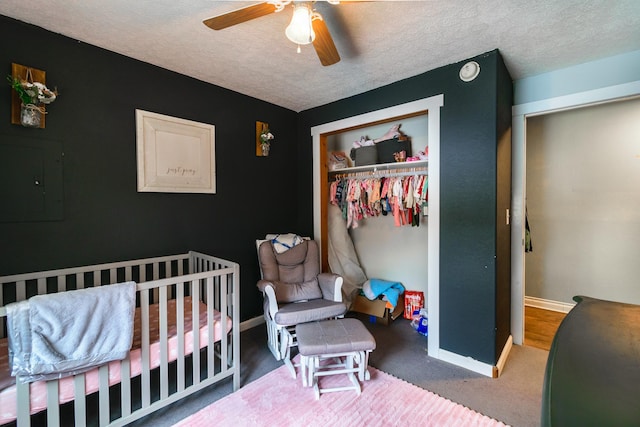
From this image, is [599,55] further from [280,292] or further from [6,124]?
[6,124]

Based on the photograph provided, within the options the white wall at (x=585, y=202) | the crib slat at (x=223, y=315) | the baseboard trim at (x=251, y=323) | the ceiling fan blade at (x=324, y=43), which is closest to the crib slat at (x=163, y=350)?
the crib slat at (x=223, y=315)

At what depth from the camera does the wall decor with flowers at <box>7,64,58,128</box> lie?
1.66m

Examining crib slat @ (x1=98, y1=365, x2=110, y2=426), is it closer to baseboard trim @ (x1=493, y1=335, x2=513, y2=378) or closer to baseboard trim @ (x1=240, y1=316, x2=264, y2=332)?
baseboard trim @ (x1=240, y1=316, x2=264, y2=332)

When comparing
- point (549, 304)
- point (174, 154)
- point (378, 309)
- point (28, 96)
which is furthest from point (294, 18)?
point (549, 304)

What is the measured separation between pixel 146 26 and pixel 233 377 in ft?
7.89

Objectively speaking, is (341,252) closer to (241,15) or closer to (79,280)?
(79,280)

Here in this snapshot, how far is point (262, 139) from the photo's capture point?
9.81 ft

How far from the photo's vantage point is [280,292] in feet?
8.40

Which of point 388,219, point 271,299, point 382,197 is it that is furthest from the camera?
point 388,219

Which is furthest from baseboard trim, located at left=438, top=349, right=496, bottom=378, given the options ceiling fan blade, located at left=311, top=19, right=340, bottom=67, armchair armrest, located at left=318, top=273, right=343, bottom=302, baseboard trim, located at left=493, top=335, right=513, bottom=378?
ceiling fan blade, located at left=311, top=19, right=340, bottom=67

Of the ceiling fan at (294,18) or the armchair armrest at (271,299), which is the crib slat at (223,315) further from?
the ceiling fan at (294,18)

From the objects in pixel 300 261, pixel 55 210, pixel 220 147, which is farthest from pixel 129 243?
pixel 300 261

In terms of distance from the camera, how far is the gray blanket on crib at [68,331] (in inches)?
47.7

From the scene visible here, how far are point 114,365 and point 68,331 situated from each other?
1.10ft
